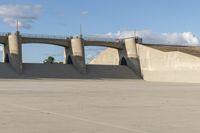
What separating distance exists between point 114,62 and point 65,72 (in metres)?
19.0

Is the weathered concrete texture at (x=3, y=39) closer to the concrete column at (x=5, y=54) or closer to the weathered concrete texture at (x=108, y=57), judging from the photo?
the concrete column at (x=5, y=54)

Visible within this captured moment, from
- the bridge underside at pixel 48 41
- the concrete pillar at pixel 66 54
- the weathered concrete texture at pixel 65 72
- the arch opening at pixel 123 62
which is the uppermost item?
the bridge underside at pixel 48 41

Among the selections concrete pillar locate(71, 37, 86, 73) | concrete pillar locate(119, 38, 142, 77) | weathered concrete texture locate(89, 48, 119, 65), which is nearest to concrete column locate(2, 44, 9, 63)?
concrete pillar locate(71, 37, 86, 73)

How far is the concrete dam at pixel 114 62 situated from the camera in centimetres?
8169

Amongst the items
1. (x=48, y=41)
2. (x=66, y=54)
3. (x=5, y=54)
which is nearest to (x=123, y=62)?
(x=66, y=54)

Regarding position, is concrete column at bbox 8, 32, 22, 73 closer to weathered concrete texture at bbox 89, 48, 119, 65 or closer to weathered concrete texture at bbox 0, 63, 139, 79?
weathered concrete texture at bbox 0, 63, 139, 79

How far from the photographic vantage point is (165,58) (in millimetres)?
87875

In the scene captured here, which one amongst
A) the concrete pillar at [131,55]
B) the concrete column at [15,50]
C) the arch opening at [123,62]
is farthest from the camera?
the arch opening at [123,62]

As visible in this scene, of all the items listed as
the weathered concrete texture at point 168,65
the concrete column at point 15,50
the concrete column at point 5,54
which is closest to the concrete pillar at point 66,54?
the concrete column at point 15,50

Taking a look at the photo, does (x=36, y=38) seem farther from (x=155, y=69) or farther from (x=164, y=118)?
(x=164, y=118)

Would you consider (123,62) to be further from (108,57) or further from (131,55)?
(108,57)

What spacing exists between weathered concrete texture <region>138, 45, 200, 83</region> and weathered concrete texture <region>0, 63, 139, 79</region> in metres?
3.67

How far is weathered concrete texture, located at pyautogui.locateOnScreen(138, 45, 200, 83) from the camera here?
78.6m

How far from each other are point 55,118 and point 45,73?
71338mm
